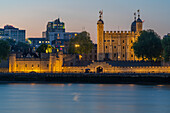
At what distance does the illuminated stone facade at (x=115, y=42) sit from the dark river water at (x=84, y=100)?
189 ft

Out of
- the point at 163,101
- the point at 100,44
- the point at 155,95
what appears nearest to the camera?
the point at 163,101

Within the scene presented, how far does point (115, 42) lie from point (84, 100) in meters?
78.4

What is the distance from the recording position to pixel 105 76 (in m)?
107

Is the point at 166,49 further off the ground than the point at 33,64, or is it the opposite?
the point at 166,49

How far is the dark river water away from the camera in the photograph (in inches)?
2542

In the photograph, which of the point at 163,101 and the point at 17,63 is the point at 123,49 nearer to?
the point at 17,63

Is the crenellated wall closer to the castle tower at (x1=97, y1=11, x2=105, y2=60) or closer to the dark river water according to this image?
the dark river water

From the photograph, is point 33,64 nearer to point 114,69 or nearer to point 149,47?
point 114,69

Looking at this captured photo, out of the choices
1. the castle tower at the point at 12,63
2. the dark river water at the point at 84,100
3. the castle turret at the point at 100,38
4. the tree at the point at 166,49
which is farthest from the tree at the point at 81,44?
the dark river water at the point at 84,100

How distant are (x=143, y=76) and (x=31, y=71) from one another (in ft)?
95.8

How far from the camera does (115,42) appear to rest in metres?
152

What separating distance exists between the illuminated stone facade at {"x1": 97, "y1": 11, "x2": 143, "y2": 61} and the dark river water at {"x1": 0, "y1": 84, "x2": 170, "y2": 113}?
189 feet

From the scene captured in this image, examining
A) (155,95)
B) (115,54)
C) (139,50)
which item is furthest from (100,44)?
(155,95)

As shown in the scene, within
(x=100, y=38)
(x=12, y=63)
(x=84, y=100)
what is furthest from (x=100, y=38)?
(x=84, y=100)
